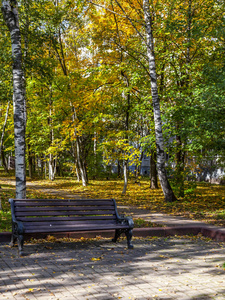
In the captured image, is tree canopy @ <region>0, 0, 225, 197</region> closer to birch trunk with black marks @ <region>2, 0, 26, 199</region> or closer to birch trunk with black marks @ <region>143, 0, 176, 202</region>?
birch trunk with black marks @ <region>143, 0, 176, 202</region>

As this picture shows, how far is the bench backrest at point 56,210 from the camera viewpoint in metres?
6.55

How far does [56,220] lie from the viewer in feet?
22.3

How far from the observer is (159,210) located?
1228 centimetres

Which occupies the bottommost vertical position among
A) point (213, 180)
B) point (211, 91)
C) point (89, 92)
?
point (213, 180)

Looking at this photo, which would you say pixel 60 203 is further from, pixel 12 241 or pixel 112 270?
pixel 112 270

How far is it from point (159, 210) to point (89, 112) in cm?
1005

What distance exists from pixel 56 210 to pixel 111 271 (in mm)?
2091

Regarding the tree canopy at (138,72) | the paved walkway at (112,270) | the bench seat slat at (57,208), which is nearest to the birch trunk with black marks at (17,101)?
the tree canopy at (138,72)

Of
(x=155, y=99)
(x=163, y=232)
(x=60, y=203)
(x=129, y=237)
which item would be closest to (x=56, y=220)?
(x=60, y=203)

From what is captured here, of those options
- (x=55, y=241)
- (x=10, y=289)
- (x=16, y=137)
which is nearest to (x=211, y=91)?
(x=16, y=137)

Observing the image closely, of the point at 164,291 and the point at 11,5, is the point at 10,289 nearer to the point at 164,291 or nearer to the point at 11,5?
the point at 164,291

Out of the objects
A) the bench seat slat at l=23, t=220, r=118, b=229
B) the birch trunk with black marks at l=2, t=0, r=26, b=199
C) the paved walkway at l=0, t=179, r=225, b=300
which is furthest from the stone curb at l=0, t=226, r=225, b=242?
the birch trunk with black marks at l=2, t=0, r=26, b=199

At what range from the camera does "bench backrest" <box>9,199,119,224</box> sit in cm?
655

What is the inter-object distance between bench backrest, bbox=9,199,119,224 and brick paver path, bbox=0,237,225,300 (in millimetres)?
549
